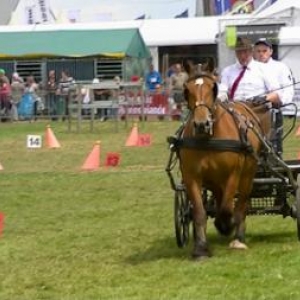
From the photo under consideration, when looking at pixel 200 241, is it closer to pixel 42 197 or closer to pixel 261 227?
pixel 261 227

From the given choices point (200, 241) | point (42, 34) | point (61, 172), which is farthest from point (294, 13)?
point (200, 241)

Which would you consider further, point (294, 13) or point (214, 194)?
point (294, 13)

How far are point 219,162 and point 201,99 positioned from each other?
56 cm

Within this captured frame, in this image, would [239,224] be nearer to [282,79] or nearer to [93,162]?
[282,79]

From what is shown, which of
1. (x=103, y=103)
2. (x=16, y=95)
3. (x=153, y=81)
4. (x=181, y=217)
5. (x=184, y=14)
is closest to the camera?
(x=181, y=217)

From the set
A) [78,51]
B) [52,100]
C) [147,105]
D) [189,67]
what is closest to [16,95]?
[52,100]

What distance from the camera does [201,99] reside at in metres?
7.91

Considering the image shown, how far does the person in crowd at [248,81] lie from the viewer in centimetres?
920

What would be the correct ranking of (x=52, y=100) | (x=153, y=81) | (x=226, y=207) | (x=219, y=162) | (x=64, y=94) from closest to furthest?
(x=219, y=162)
(x=226, y=207)
(x=64, y=94)
(x=153, y=81)
(x=52, y=100)

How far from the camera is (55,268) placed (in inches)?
314

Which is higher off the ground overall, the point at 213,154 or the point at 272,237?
the point at 213,154

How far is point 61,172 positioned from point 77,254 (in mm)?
7374

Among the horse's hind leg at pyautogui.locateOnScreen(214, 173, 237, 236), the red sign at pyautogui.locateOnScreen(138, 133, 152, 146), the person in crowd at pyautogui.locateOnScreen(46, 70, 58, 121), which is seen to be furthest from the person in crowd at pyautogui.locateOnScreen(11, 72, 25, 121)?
the horse's hind leg at pyautogui.locateOnScreen(214, 173, 237, 236)

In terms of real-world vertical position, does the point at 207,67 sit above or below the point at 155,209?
above
